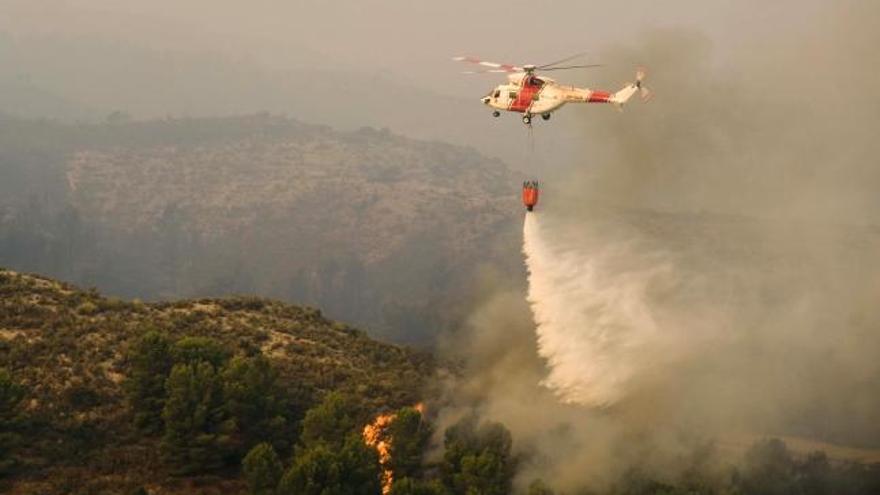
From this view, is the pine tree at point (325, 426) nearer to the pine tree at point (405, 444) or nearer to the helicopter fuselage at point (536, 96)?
the pine tree at point (405, 444)

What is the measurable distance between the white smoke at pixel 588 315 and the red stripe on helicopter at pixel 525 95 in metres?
12.4

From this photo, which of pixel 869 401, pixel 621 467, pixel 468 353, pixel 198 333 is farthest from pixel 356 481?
pixel 869 401

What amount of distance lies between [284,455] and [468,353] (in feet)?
141

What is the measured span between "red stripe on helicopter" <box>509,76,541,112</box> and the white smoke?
12.4 m

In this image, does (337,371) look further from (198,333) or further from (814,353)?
(814,353)

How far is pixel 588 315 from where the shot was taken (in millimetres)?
67312

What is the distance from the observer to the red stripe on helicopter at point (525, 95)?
5944cm

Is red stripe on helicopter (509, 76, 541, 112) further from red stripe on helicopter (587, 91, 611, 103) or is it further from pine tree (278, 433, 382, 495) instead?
pine tree (278, 433, 382, 495)

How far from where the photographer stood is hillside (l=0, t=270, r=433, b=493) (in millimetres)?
52156

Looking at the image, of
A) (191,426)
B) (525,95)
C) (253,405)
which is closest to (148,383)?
(191,426)

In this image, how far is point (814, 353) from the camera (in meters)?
96.6

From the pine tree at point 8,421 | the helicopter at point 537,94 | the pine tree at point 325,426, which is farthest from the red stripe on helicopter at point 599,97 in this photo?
the pine tree at point 8,421

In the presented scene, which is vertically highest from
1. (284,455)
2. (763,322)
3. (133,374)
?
(763,322)

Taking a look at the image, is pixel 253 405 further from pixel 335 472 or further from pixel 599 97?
pixel 599 97
